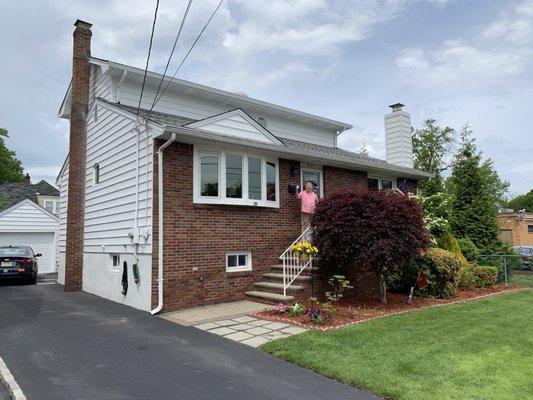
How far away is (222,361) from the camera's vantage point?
5.62m

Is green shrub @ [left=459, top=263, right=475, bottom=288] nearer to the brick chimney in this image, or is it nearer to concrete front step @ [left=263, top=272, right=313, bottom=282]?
concrete front step @ [left=263, top=272, right=313, bottom=282]

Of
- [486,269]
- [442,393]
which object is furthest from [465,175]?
[442,393]

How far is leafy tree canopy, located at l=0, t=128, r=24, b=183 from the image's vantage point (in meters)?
37.3

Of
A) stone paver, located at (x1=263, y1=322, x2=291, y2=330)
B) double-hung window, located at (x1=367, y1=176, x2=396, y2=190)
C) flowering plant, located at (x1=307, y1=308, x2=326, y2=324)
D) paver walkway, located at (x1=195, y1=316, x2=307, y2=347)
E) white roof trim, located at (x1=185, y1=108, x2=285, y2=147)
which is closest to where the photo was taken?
paver walkway, located at (x1=195, y1=316, x2=307, y2=347)

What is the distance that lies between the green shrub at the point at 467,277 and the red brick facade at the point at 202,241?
18.7 ft

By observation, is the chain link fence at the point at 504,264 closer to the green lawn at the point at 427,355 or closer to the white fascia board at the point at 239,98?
the green lawn at the point at 427,355

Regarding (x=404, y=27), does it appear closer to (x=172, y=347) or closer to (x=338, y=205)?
(x=338, y=205)

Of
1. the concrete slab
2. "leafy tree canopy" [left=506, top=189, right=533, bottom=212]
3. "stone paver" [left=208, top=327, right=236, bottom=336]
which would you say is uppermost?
"leafy tree canopy" [left=506, top=189, right=533, bottom=212]

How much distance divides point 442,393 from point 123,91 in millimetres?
11471

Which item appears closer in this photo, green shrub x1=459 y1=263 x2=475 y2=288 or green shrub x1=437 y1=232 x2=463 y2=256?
green shrub x1=459 y1=263 x2=475 y2=288

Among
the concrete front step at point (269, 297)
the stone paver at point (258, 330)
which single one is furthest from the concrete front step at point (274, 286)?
the stone paver at point (258, 330)

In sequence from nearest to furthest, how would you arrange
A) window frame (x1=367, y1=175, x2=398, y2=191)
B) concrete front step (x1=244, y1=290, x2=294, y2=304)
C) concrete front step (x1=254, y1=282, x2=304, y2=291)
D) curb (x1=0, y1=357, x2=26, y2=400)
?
1. curb (x1=0, y1=357, x2=26, y2=400)
2. concrete front step (x1=244, y1=290, x2=294, y2=304)
3. concrete front step (x1=254, y1=282, x2=304, y2=291)
4. window frame (x1=367, y1=175, x2=398, y2=191)

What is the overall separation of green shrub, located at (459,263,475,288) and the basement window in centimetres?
657

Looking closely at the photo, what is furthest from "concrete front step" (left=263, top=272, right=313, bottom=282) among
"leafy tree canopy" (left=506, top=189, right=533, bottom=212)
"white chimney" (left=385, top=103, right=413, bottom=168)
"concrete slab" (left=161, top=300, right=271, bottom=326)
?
"leafy tree canopy" (left=506, top=189, right=533, bottom=212)
